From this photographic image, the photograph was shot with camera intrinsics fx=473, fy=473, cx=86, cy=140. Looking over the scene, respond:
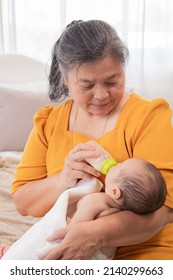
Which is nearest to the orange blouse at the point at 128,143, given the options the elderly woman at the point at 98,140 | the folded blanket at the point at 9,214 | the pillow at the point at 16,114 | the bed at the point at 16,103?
the elderly woman at the point at 98,140

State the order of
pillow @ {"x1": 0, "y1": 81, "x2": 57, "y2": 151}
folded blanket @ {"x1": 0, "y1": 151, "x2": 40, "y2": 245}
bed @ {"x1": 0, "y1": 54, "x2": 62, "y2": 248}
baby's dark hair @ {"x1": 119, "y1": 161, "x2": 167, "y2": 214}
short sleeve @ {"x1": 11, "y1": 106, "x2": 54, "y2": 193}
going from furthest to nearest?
pillow @ {"x1": 0, "y1": 81, "x2": 57, "y2": 151} < bed @ {"x1": 0, "y1": 54, "x2": 62, "y2": 248} < folded blanket @ {"x1": 0, "y1": 151, "x2": 40, "y2": 245} < short sleeve @ {"x1": 11, "y1": 106, "x2": 54, "y2": 193} < baby's dark hair @ {"x1": 119, "y1": 161, "x2": 167, "y2": 214}

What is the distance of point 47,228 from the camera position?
1.20 metres

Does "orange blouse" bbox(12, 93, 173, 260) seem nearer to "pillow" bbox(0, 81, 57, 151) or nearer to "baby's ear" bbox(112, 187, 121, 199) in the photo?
"baby's ear" bbox(112, 187, 121, 199)

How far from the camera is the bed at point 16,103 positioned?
2326mm

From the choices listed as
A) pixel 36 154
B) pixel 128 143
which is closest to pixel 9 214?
pixel 36 154

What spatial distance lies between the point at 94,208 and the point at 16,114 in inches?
55.8

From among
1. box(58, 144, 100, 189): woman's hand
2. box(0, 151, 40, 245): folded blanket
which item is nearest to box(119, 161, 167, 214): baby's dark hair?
box(58, 144, 100, 189): woman's hand

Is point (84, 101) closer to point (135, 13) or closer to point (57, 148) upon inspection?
point (57, 148)

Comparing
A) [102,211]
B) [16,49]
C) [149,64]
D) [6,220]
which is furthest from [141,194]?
[16,49]

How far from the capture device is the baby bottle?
3.86ft

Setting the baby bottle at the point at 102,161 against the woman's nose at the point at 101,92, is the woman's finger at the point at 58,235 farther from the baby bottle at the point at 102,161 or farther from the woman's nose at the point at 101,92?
the woman's nose at the point at 101,92

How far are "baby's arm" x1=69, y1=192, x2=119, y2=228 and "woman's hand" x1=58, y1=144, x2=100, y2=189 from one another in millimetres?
68
